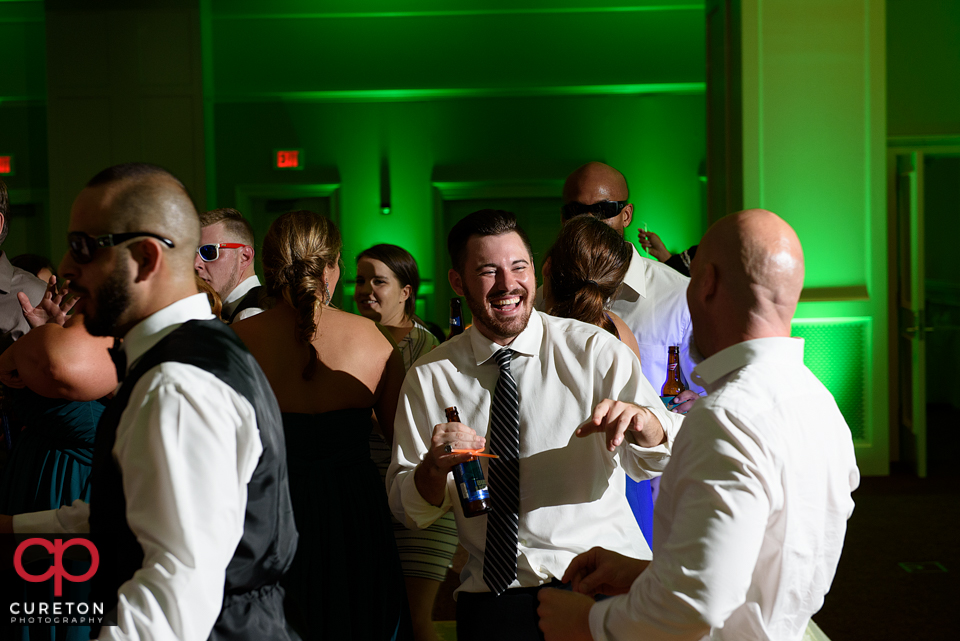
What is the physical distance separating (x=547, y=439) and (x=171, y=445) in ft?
3.25

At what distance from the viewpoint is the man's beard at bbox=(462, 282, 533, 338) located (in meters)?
1.87

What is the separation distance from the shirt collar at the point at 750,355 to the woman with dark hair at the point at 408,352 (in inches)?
52.0

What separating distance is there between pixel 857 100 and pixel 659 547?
5367 mm

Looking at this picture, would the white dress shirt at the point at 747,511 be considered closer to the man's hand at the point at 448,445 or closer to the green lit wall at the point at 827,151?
the man's hand at the point at 448,445

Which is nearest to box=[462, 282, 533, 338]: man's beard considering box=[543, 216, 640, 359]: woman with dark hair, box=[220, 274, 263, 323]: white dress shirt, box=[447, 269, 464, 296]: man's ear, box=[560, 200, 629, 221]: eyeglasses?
box=[447, 269, 464, 296]: man's ear

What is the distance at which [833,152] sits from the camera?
18.2ft

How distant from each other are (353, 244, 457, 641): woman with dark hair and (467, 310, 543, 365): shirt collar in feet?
1.84

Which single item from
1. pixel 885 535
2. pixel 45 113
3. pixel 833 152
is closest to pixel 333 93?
pixel 45 113

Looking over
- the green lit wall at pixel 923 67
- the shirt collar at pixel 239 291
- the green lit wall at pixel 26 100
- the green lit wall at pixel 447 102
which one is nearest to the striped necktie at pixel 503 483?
the shirt collar at pixel 239 291

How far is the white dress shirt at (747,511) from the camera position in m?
1.08

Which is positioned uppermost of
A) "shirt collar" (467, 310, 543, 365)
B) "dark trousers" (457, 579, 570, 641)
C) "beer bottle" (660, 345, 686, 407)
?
"shirt collar" (467, 310, 543, 365)

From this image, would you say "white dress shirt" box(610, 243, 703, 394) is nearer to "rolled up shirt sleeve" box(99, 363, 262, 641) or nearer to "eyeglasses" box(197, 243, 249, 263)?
"eyeglasses" box(197, 243, 249, 263)

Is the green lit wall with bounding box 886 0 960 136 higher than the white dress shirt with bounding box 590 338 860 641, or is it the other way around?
the green lit wall with bounding box 886 0 960 136

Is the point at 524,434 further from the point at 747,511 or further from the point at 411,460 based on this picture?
the point at 747,511
